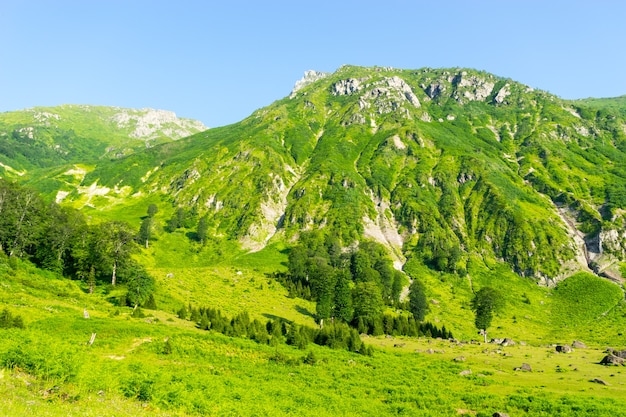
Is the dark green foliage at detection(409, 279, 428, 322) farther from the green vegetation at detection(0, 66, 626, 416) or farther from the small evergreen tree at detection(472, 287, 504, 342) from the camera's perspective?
the small evergreen tree at detection(472, 287, 504, 342)

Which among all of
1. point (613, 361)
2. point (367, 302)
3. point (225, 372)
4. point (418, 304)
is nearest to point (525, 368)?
point (613, 361)

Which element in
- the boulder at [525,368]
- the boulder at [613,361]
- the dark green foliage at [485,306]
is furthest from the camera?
the dark green foliage at [485,306]

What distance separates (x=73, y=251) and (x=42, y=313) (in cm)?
3395

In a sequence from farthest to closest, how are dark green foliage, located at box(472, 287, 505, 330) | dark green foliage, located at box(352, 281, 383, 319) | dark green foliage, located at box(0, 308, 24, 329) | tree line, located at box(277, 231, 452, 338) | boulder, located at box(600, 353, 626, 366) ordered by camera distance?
1. dark green foliage, located at box(472, 287, 505, 330)
2. tree line, located at box(277, 231, 452, 338)
3. dark green foliage, located at box(352, 281, 383, 319)
4. boulder, located at box(600, 353, 626, 366)
5. dark green foliage, located at box(0, 308, 24, 329)

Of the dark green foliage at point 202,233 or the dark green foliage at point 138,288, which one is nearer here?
the dark green foliage at point 138,288

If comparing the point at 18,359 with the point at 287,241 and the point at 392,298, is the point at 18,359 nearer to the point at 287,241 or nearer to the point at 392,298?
the point at 392,298

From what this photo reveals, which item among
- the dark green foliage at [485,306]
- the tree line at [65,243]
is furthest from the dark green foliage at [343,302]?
the tree line at [65,243]

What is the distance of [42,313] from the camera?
146 ft

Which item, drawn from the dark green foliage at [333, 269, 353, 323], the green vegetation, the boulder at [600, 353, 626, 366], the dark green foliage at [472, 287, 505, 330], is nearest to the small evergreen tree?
the dark green foliage at [472, 287, 505, 330]

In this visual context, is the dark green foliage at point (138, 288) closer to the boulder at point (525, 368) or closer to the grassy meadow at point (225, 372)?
the grassy meadow at point (225, 372)

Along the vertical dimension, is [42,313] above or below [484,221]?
below

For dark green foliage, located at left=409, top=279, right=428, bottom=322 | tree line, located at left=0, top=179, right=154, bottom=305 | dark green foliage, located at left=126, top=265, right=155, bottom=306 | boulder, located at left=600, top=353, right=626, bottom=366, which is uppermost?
tree line, located at left=0, top=179, right=154, bottom=305

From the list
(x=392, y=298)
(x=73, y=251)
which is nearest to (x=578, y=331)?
(x=392, y=298)

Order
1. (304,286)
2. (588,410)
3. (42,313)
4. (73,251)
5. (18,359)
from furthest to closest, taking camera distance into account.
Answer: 1. (304,286)
2. (73,251)
3. (42,313)
4. (588,410)
5. (18,359)
